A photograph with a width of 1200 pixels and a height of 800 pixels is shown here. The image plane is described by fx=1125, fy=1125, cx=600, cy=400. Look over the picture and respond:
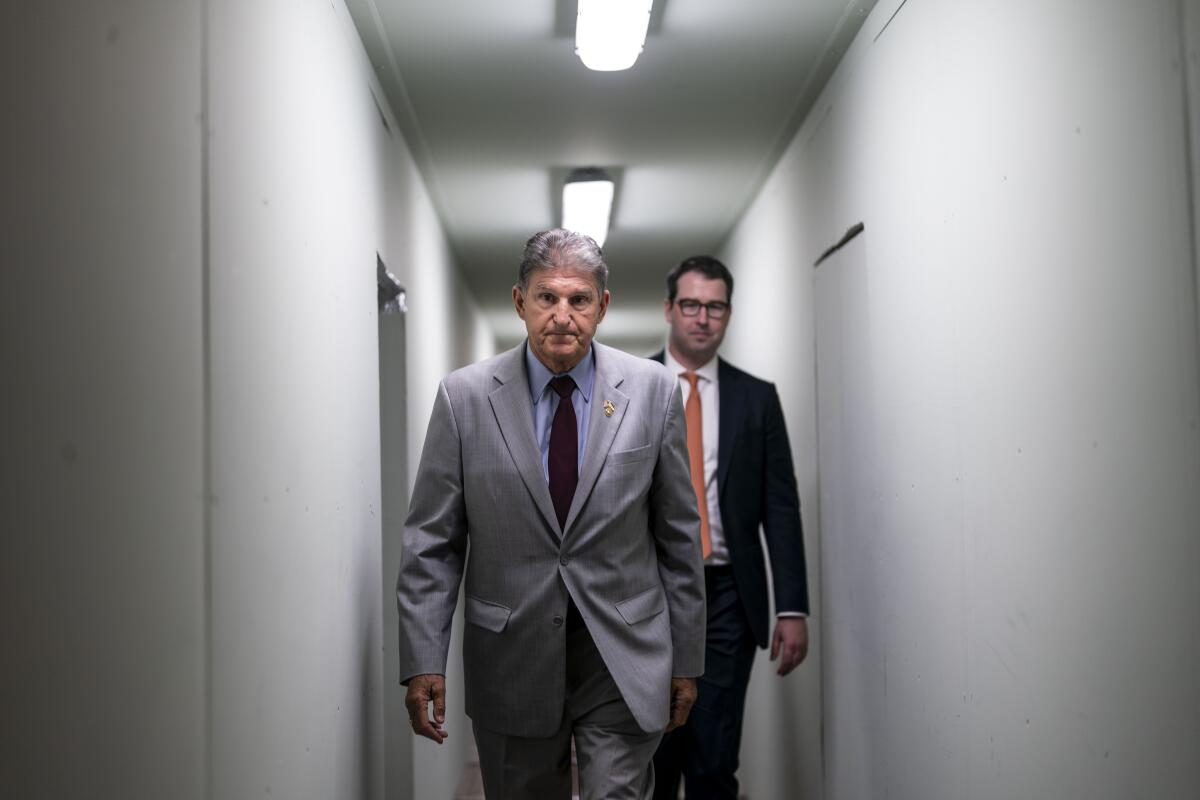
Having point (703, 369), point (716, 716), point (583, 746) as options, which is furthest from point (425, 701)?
point (703, 369)

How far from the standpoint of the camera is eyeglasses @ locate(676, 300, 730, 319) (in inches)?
135

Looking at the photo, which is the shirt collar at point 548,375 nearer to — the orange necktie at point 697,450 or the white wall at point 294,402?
the white wall at point 294,402

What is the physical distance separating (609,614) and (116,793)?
1.25 metres

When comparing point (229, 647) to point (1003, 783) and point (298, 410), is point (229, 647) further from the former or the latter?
point (1003, 783)

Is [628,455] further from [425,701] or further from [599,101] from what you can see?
[599,101]

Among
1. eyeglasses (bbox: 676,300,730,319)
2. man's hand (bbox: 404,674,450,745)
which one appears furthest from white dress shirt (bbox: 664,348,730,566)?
man's hand (bbox: 404,674,450,745)

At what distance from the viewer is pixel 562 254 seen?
240 centimetres

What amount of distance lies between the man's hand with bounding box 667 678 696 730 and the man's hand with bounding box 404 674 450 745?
20.0 inches

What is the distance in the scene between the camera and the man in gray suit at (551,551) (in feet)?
7.65

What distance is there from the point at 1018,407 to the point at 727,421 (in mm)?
1409

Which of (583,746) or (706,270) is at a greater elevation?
(706,270)

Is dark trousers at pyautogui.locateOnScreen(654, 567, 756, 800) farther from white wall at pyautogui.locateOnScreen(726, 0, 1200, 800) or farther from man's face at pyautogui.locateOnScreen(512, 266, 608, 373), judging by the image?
man's face at pyautogui.locateOnScreen(512, 266, 608, 373)

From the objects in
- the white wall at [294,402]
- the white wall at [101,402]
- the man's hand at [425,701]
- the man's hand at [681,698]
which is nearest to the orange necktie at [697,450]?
the man's hand at [681,698]

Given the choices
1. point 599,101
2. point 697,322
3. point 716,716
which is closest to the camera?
point 716,716
